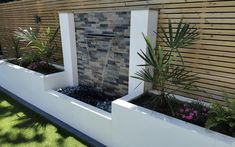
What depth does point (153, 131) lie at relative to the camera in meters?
2.78

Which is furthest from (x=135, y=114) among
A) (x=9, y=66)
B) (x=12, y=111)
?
(x=9, y=66)

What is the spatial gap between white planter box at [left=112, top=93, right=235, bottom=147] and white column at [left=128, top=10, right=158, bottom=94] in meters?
0.27

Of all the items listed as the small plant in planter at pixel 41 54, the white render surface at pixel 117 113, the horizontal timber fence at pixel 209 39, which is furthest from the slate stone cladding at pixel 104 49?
the small plant in planter at pixel 41 54

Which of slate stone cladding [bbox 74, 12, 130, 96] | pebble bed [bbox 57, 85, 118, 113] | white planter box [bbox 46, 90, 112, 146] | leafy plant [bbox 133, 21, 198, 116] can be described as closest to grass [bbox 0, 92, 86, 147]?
white planter box [bbox 46, 90, 112, 146]

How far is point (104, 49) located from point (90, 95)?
3.33 feet

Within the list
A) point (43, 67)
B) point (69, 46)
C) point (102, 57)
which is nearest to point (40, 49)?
point (43, 67)

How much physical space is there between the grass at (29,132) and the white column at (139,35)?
4.50 ft

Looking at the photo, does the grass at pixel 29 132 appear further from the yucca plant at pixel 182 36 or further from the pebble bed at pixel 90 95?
the yucca plant at pixel 182 36

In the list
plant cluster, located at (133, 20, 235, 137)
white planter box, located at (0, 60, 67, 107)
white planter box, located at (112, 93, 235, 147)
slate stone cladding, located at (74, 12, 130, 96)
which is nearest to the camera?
white planter box, located at (112, 93, 235, 147)

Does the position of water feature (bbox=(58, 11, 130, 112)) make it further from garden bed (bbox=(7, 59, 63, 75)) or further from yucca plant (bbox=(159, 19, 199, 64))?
yucca plant (bbox=(159, 19, 199, 64))

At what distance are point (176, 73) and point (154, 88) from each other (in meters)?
0.76

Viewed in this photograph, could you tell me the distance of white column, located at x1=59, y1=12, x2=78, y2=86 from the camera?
15.6 feet

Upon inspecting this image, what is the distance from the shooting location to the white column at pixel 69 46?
475cm

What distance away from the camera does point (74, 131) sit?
3945 millimetres
